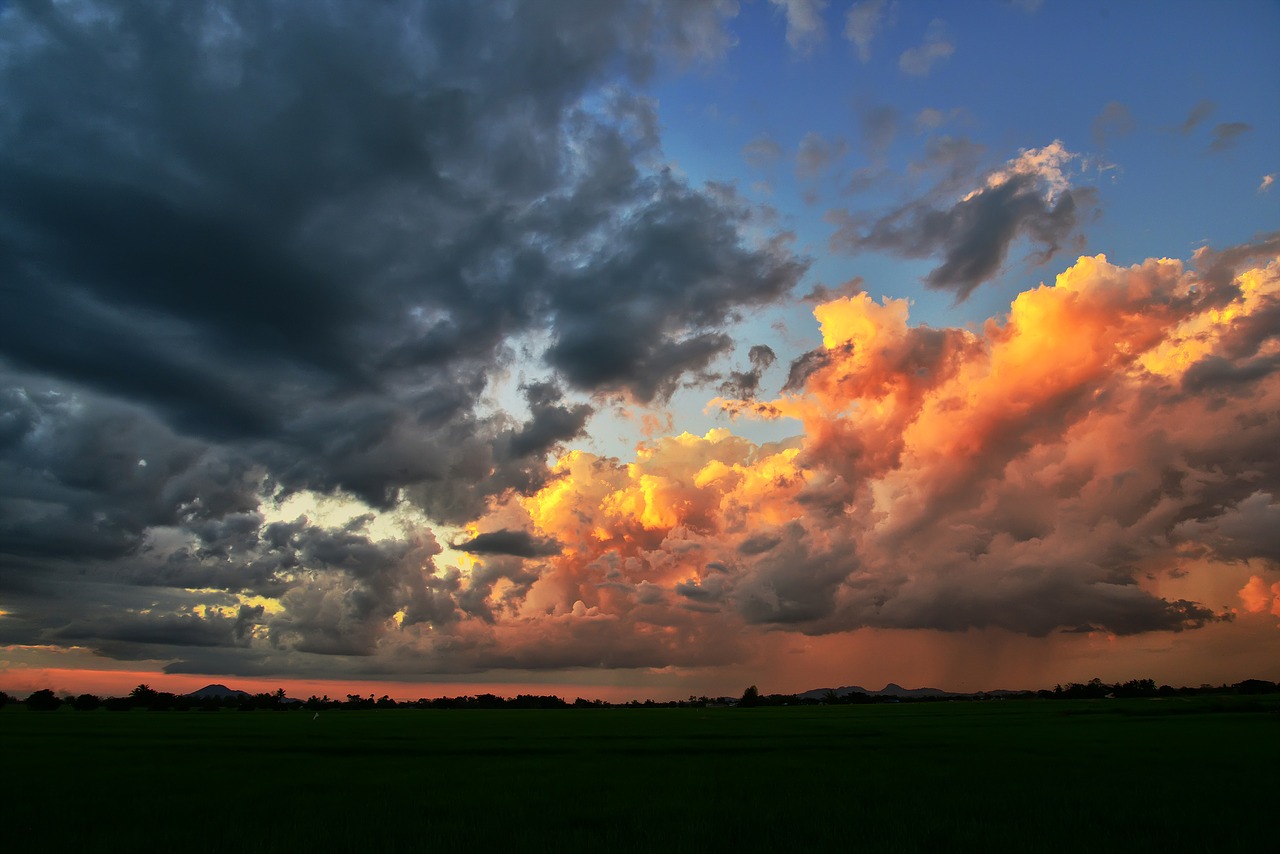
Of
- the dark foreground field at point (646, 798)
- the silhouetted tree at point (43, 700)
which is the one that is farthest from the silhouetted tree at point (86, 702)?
the dark foreground field at point (646, 798)

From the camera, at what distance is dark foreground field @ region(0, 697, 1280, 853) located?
15.3 meters

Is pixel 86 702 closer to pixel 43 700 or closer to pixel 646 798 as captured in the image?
pixel 43 700

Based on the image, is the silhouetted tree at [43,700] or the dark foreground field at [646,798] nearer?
the dark foreground field at [646,798]

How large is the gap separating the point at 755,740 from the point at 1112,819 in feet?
104

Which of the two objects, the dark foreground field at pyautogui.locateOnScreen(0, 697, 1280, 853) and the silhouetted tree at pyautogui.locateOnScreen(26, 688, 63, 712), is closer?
the dark foreground field at pyautogui.locateOnScreen(0, 697, 1280, 853)

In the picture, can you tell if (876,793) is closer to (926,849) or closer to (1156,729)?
(926,849)

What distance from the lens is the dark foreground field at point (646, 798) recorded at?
15328 millimetres

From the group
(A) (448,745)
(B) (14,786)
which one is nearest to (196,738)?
(A) (448,745)

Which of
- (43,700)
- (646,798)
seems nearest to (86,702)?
(43,700)

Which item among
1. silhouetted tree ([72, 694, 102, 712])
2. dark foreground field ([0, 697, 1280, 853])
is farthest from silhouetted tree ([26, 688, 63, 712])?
dark foreground field ([0, 697, 1280, 853])

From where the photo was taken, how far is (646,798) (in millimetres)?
21047

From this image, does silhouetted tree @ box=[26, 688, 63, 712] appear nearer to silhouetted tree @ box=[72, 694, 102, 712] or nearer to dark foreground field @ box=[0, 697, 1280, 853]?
→ silhouetted tree @ box=[72, 694, 102, 712]

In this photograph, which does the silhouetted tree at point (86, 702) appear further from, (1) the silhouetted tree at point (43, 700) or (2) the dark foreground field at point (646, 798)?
(2) the dark foreground field at point (646, 798)

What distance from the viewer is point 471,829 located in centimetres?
1630
